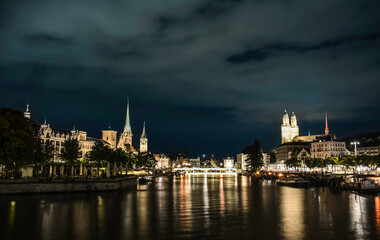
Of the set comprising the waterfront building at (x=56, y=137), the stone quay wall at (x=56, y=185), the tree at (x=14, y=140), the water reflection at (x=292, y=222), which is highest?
the waterfront building at (x=56, y=137)

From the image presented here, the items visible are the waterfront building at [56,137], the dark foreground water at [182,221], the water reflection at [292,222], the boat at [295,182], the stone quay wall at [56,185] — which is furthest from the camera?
the waterfront building at [56,137]

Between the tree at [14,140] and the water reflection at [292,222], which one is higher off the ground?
the tree at [14,140]

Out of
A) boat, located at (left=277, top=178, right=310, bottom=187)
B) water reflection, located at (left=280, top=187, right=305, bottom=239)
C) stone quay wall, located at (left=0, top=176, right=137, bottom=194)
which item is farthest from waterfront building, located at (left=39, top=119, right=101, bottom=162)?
water reflection, located at (left=280, top=187, right=305, bottom=239)

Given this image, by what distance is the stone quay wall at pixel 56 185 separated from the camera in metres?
65.2

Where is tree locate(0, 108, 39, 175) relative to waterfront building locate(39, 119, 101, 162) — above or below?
below

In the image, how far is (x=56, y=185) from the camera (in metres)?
69.7

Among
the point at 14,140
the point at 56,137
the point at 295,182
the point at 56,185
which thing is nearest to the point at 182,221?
the point at 14,140

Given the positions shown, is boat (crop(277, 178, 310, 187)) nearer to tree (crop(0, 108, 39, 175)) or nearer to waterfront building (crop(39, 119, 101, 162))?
tree (crop(0, 108, 39, 175))

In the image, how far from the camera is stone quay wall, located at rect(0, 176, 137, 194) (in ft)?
214

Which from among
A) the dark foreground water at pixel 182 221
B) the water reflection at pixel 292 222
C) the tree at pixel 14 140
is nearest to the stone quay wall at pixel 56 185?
the tree at pixel 14 140

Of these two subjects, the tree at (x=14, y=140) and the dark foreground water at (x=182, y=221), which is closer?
the dark foreground water at (x=182, y=221)

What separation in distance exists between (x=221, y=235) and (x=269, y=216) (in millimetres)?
14316

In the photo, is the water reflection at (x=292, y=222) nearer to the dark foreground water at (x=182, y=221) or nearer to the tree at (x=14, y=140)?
the dark foreground water at (x=182, y=221)

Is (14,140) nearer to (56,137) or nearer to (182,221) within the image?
(182,221)
